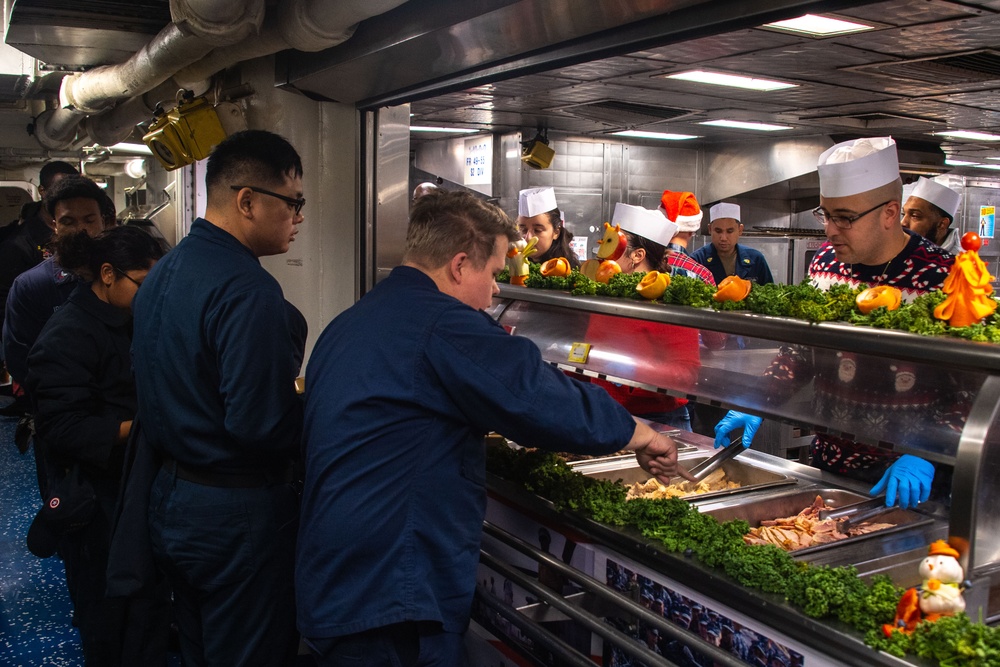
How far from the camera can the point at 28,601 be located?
4594mm

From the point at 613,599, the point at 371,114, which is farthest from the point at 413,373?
the point at 371,114

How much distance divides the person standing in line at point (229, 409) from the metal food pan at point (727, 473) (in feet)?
3.94

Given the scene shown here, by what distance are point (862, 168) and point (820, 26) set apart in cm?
164

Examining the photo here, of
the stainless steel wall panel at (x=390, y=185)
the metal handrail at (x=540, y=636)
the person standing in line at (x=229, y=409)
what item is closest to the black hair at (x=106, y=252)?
the person standing in line at (x=229, y=409)

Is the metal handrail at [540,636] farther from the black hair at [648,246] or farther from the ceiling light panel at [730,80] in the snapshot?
the ceiling light panel at [730,80]

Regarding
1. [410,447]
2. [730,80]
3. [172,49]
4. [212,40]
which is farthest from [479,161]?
[410,447]

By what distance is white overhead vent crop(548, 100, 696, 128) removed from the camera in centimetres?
740

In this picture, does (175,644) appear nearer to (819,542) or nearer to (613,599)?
(613,599)

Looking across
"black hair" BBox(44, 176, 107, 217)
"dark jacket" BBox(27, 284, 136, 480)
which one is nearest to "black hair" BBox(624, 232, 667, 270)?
"dark jacket" BBox(27, 284, 136, 480)

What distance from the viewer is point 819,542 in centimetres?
242

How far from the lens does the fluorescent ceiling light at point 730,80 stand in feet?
18.9

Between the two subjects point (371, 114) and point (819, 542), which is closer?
point (819, 542)

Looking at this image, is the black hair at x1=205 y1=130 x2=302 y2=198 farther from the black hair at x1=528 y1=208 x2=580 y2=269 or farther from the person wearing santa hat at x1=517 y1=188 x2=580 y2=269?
the black hair at x1=528 y1=208 x2=580 y2=269

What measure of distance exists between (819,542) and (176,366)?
200 cm
